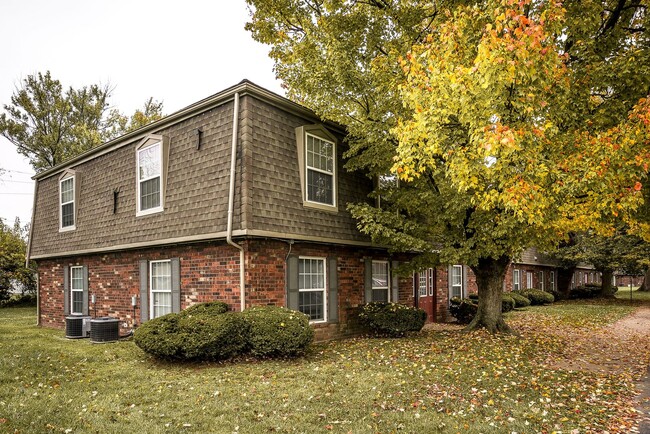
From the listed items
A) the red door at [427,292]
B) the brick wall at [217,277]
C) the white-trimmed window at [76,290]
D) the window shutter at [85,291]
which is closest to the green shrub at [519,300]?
the red door at [427,292]

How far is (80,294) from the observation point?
15.5 m

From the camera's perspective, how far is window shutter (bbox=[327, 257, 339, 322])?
11891 millimetres

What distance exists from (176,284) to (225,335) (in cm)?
336

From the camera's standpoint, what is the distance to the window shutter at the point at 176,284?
11.3m

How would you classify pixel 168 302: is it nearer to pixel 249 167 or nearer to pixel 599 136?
pixel 249 167

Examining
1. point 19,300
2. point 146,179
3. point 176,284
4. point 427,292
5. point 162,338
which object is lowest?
point 19,300

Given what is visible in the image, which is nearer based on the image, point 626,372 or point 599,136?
point 599,136

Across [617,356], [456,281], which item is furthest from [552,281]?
[617,356]

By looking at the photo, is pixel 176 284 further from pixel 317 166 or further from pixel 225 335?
pixel 317 166

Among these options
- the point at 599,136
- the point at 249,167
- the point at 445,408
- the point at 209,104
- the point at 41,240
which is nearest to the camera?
the point at 445,408

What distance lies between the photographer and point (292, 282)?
10.8 m

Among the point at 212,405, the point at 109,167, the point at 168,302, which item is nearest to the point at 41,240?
the point at 109,167

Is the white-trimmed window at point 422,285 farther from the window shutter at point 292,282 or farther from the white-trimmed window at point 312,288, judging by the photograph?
the window shutter at point 292,282

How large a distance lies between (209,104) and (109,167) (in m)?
5.50
